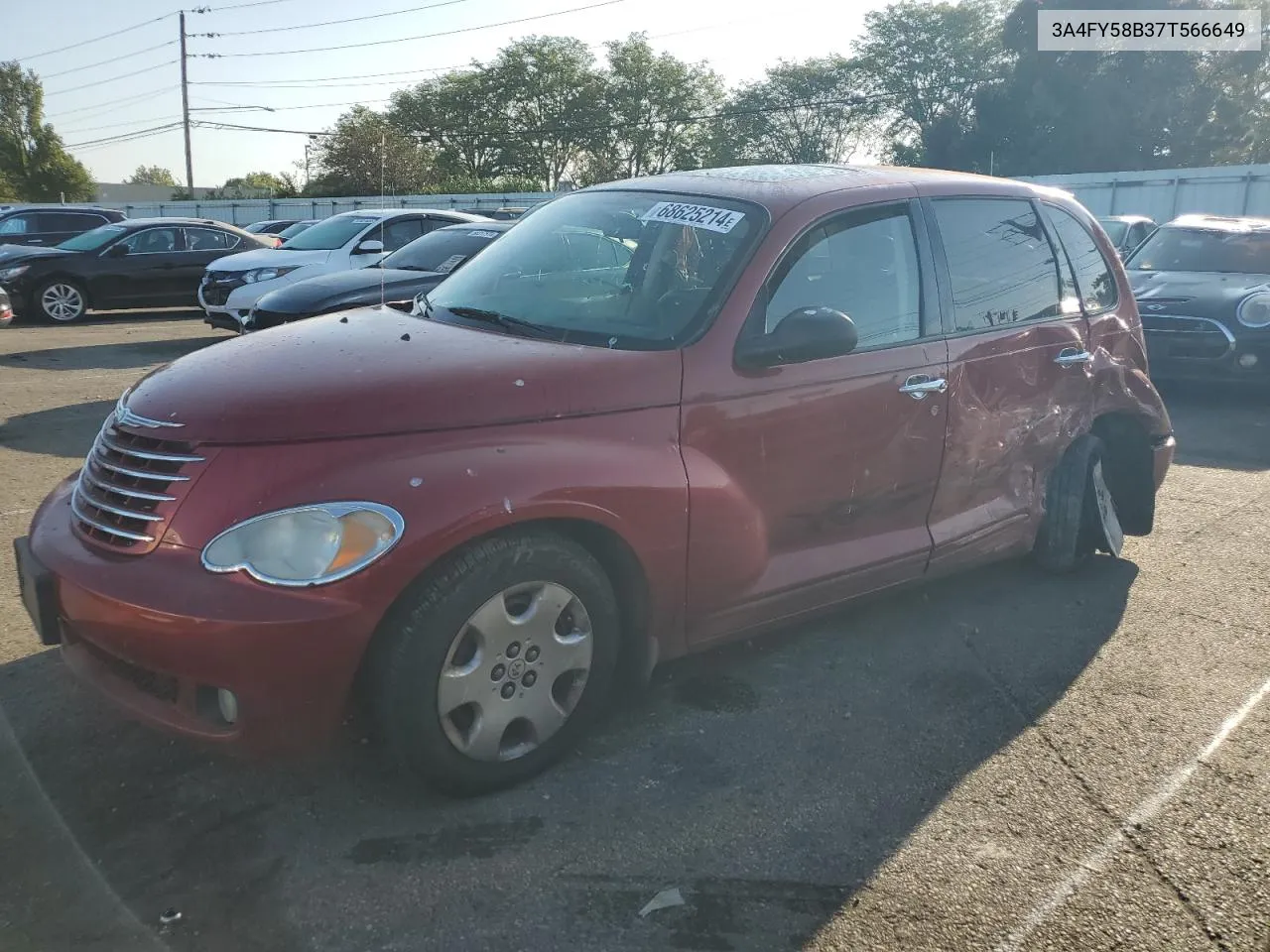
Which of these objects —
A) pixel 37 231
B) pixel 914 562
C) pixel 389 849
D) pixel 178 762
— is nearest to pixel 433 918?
pixel 389 849

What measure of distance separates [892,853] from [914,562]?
4.70ft

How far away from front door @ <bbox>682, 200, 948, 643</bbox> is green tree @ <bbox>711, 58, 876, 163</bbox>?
6356cm

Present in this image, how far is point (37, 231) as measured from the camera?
1861cm

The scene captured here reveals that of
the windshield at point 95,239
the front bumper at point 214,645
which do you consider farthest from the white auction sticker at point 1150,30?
the front bumper at point 214,645

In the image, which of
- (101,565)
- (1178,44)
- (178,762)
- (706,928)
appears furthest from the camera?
(1178,44)

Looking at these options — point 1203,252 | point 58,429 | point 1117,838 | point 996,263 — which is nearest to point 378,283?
point 58,429

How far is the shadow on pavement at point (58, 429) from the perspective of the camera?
7055 mm

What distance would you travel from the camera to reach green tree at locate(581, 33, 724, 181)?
7256 cm

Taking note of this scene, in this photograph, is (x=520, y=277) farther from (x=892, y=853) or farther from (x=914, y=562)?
(x=892, y=853)

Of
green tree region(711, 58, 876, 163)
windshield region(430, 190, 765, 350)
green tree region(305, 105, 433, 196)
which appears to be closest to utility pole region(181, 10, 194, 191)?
green tree region(305, 105, 433, 196)

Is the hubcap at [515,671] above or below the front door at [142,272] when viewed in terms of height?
below

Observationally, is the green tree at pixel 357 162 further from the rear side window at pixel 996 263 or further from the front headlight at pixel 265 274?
the rear side window at pixel 996 263

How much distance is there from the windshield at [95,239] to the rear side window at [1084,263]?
1436cm

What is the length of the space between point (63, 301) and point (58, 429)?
28.3 ft
